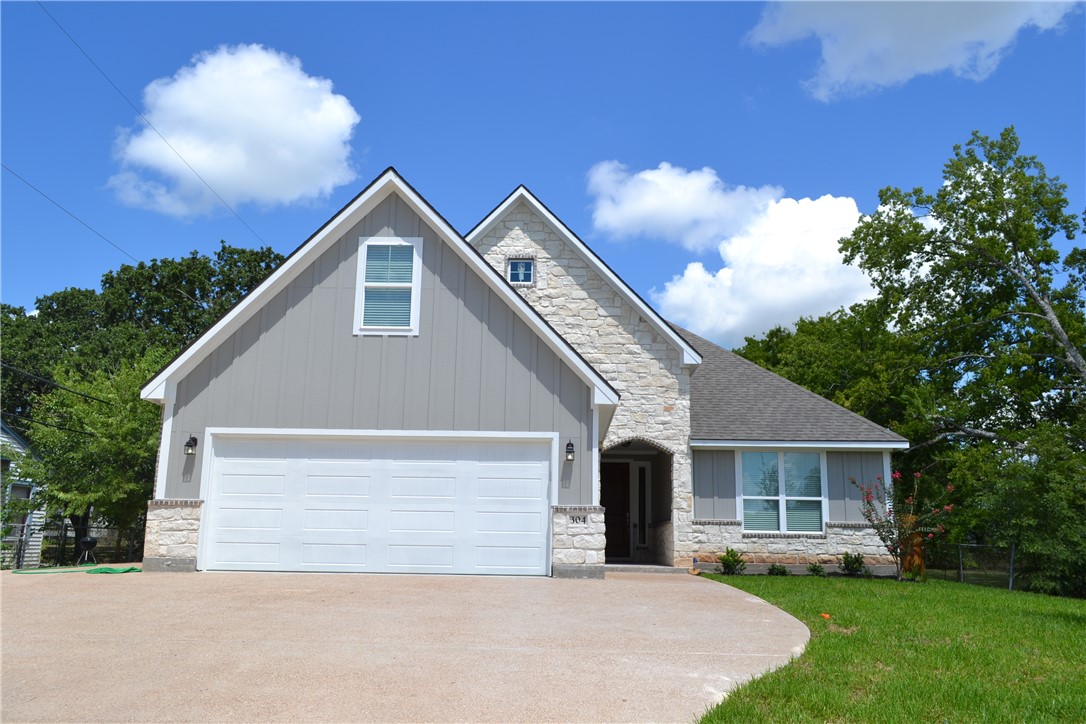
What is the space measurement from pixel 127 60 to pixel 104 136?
1.45m

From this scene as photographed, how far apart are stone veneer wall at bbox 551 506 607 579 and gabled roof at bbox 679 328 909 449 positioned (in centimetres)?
560

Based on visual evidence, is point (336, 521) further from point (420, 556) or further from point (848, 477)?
point (848, 477)

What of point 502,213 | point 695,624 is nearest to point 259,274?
point 502,213

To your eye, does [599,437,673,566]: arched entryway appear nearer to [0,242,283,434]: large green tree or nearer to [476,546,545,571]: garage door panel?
[476,546,545,571]: garage door panel

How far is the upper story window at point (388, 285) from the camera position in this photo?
13055 millimetres

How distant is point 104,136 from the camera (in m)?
15.1

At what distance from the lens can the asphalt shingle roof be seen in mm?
17625

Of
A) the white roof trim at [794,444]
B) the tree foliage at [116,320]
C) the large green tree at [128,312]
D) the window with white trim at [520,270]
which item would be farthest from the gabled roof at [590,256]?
the large green tree at [128,312]

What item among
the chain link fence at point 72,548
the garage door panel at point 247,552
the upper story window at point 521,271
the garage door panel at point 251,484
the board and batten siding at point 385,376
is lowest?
the chain link fence at point 72,548

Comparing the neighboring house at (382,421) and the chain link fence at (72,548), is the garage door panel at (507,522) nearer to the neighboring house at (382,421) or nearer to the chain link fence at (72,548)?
the neighboring house at (382,421)

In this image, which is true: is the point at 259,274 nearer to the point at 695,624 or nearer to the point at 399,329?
the point at 399,329

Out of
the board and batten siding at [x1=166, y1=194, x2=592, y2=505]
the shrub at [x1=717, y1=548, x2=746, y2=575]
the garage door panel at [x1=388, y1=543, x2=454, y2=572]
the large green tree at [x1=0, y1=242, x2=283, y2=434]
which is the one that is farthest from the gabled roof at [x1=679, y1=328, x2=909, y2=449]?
the large green tree at [x1=0, y1=242, x2=283, y2=434]

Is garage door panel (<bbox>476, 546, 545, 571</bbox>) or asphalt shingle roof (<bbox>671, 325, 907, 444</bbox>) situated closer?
garage door panel (<bbox>476, 546, 545, 571</bbox>)

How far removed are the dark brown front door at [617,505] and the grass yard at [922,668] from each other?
9.43m
